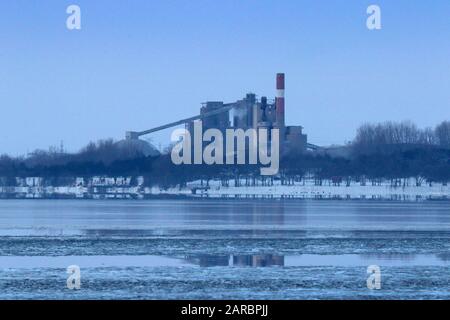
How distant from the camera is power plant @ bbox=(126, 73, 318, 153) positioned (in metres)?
71.2

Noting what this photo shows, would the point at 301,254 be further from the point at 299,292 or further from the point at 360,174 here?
the point at 360,174

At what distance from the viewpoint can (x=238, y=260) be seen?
59.8 feet

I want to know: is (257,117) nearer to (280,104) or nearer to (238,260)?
(280,104)

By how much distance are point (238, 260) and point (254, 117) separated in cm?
5581

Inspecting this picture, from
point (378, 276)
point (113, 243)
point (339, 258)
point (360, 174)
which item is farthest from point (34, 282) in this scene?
point (360, 174)

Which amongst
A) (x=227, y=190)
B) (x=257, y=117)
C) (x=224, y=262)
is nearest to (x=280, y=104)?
(x=257, y=117)

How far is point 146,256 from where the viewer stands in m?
18.9

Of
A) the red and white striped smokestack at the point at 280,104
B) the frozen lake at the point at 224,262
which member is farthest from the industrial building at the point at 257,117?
the frozen lake at the point at 224,262

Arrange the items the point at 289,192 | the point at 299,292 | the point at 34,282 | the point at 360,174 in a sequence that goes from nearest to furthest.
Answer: the point at 299,292
the point at 34,282
the point at 360,174
the point at 289,192

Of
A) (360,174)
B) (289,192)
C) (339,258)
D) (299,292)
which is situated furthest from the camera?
(289,192)

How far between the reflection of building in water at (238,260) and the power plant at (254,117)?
50249mm

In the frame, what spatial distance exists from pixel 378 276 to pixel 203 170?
6320cm

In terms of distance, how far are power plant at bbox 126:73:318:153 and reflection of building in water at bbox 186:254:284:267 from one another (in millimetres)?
50249

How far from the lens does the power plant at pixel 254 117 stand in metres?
71.2
